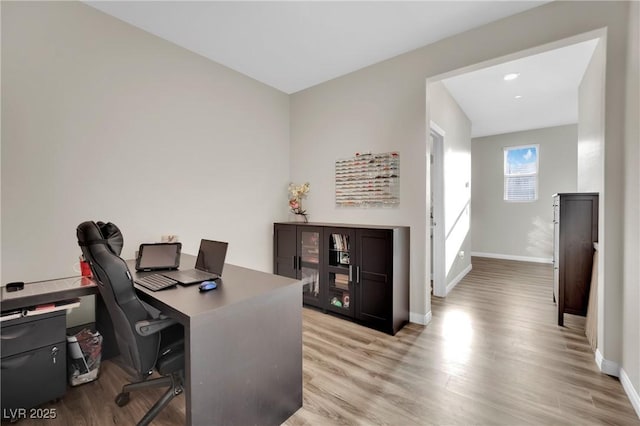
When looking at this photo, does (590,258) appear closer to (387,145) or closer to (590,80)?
(590,80)

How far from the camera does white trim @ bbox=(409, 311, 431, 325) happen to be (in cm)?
290

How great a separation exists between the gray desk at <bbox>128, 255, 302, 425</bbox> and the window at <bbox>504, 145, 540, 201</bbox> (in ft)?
22.0

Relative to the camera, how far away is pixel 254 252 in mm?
3514

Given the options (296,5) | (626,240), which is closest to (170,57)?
(296,5)

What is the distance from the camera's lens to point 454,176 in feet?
14.3

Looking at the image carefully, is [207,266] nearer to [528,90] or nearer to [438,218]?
[438,218]

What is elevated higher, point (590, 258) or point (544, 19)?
point (544, 19)

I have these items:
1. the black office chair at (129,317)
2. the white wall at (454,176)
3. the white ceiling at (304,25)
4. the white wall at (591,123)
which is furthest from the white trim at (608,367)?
the black office chair at (129,317)

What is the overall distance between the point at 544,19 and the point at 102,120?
366 cm

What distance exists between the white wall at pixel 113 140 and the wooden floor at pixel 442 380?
1.18 meters

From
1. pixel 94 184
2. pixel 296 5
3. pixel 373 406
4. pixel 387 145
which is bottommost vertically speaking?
pixel 373 406

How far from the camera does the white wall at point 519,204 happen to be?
5855mm

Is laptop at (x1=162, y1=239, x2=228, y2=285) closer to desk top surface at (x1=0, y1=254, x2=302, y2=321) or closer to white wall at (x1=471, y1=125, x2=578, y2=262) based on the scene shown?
desk top surface at (x1=0, y1=254, x2=302, y2=321)

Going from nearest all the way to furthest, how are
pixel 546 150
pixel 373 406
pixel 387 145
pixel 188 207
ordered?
1. pixel 373 406
2. pixel 188 207
3. pixel 387 145
4. pixel 546 150
